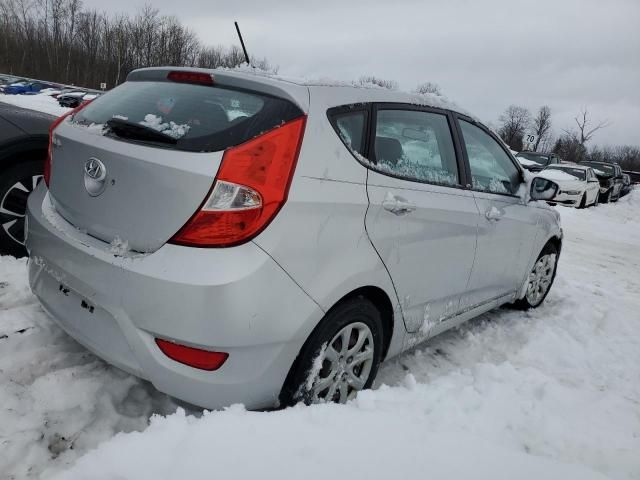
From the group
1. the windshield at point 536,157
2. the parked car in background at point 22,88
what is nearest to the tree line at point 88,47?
the parked car in background at point 22,88

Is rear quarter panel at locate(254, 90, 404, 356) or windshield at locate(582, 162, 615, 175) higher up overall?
windshield at locate(582, 162, 615, 175)

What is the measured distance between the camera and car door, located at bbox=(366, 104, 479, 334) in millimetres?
2320

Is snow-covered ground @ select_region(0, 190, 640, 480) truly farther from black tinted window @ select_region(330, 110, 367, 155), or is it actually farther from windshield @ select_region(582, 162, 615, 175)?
windshield @ select_region(582, 162, 615, 175)

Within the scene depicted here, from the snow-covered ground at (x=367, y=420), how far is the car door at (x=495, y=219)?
0.46m

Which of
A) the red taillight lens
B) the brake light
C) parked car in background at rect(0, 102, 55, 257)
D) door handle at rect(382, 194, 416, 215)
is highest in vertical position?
the brake light

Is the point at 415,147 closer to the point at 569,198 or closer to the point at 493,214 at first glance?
the point at 493,214

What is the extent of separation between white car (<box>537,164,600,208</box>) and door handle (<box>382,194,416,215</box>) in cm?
1445

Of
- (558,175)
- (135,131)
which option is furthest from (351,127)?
(558,175)

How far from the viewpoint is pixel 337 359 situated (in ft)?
7.34

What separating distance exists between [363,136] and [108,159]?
113 cm

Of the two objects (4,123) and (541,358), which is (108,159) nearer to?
(4,123)

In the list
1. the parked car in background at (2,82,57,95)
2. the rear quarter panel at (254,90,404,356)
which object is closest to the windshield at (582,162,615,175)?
the rear quarter panel at (254,90,404,356)

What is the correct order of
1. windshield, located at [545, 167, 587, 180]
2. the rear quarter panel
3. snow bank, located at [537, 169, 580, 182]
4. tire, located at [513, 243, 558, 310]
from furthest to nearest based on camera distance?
windshield, located at [545, 167, 587, 180] → snow bank, located at [537, 169, 580, 182] → tire, located at [513, 243, 558, 310] → the rear quarter panel

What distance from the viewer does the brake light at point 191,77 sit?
2238mm
